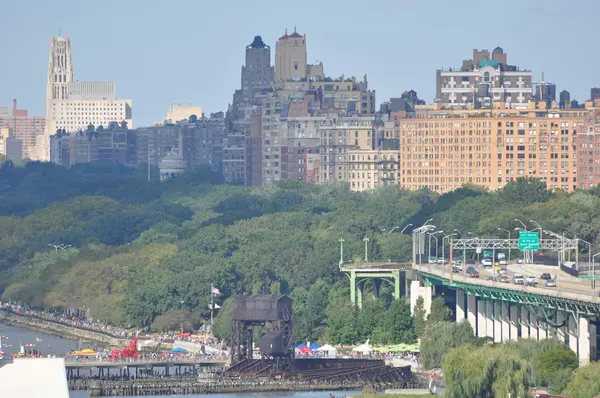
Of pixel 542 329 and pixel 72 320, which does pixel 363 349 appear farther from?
pixel 72 320

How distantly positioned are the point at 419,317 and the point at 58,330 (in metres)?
40.1

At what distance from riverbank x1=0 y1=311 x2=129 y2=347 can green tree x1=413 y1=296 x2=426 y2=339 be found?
909 inches

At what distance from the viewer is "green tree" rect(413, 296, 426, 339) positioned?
139375mm

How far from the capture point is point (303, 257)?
17638 centimetres

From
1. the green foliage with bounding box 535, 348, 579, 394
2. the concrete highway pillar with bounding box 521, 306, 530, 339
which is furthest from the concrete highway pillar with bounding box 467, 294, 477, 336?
the green foliage with bounding box 535, 348, 579, 394

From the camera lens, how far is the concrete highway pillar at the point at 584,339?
348 ft

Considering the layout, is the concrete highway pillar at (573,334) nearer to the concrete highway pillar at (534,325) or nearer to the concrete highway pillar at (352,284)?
the concrete highway pillar at (534,325)

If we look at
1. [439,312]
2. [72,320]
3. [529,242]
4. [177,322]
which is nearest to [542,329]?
[529,242]

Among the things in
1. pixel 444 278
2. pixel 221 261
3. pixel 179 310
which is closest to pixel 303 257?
pixel 221 261

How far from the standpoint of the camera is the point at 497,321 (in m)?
129

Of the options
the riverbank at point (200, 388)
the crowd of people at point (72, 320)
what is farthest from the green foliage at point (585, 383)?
the crowd of people at point (72, 320)

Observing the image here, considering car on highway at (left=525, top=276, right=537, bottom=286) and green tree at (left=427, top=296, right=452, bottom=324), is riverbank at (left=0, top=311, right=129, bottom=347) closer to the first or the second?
green tree at (left=427, top=296, right=452, bottom=324)

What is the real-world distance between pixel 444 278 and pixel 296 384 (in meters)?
21.5

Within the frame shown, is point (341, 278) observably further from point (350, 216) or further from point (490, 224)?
point (350, 216)
